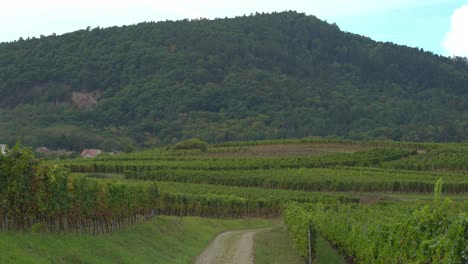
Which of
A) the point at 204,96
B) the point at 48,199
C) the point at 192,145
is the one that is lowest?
the point at 192,145

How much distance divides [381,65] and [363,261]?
17569 cm

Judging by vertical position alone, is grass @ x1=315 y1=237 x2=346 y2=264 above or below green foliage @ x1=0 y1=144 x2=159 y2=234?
below

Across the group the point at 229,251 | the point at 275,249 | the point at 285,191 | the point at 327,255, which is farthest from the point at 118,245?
the point at 285,191

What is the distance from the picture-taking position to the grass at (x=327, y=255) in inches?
1390

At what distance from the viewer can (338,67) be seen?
199375 mm

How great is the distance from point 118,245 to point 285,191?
49358 mm

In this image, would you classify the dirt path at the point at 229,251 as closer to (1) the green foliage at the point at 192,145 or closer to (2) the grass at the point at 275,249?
(2) the grass at the point at 275,249

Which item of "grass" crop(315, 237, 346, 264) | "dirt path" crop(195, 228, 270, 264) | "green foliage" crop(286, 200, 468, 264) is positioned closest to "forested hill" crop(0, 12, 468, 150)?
"dirt path" crop(195, 228, 270, 264)

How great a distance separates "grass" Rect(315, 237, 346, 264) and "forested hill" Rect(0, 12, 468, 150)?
366 ft

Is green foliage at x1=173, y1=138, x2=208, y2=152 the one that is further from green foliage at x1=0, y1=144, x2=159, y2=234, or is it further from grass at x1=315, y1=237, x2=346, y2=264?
green foliage at x1=0, y1=144, x2=159, y2=234

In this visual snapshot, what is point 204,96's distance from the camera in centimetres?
17988

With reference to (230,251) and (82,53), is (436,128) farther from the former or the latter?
(230,251)

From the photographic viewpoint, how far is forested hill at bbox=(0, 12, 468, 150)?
535ft

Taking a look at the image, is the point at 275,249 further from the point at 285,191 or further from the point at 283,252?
the point at 285,191
